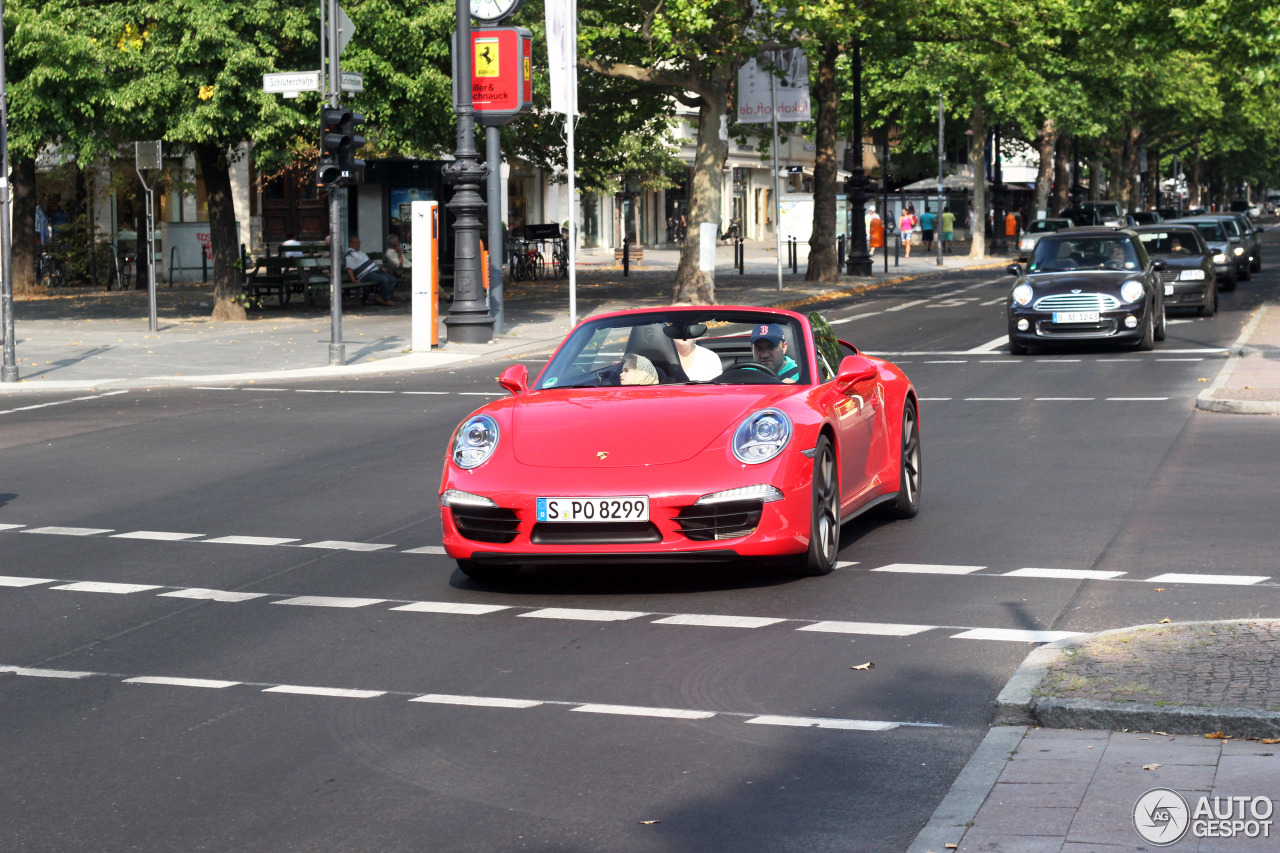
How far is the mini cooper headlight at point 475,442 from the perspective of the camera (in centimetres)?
825

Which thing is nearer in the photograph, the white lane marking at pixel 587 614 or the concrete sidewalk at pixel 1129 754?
the concrete sidewalk at pixel 1129 754

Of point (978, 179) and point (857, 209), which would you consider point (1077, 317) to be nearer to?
point (857, 209)

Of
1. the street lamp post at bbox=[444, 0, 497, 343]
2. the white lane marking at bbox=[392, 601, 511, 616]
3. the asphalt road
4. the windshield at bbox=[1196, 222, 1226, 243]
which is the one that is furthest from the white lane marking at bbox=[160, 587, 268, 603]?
the windshield at bbox=[1196, 222, 1226, 243]

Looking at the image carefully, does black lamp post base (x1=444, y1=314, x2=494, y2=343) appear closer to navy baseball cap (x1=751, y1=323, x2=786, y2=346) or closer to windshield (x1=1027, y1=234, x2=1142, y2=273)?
windshield (x1=1027, y1=234, x2=1142, y2=273)

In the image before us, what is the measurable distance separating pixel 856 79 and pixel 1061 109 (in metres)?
15.4

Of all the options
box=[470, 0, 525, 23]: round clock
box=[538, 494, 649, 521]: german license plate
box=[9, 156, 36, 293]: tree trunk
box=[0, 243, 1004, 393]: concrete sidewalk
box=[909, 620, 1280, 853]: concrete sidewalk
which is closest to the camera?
box=[909, 620, 1280, 853]: concrete sidewalk

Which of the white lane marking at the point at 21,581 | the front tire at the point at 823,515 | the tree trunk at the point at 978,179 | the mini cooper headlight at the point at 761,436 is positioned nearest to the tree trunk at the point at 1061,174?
the tree trunk at the point at 978,179

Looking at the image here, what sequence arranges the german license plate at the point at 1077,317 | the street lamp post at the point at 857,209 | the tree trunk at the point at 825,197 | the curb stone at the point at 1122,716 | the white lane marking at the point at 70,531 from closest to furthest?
the curb stone at the point at 1122,716 → the white lane marking at the point at 70,531 → the german license plate at the point at 1077,317 → the tree trunk at the point at 825,197 → the street lamp post at the point at 857,209

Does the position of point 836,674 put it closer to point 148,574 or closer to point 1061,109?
point 148,574

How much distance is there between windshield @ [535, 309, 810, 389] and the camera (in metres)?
9.02

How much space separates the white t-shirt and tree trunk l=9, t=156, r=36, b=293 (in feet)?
103

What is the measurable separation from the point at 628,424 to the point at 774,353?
1274 millimetres

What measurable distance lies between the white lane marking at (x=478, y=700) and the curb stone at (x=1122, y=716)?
62.8 inches

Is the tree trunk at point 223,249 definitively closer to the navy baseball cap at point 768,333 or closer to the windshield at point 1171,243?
the windshield at point 1171,243
